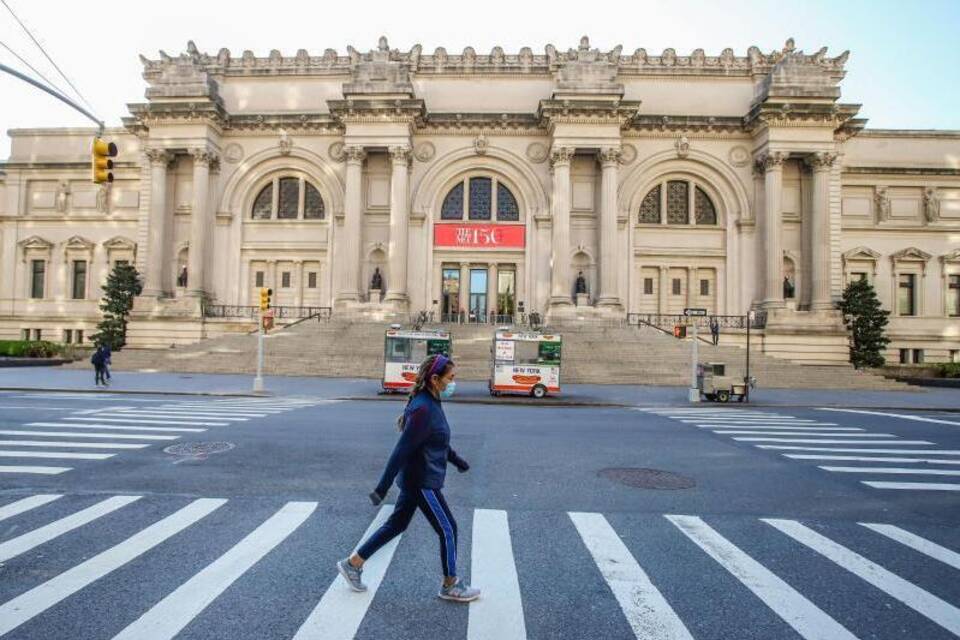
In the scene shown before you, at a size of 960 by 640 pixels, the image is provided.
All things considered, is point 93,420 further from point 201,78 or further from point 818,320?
point 818,320

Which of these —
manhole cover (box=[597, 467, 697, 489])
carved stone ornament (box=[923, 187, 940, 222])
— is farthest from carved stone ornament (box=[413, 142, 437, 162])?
carved stone ornament (box=[923, 187, 940, 222])

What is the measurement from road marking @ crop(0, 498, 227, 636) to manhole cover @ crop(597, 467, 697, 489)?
5.42 metres

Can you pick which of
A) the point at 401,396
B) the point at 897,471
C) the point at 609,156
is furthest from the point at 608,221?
the point at 897,471

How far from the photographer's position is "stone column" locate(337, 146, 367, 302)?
121ft

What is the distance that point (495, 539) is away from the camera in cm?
595

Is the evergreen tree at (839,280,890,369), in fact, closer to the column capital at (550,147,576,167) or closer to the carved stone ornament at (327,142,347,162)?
the column capital at (550,147,576,167)

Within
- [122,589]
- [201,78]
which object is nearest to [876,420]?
[122,589]

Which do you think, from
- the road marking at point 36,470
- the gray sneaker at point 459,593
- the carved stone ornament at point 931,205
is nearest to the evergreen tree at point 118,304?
the road marking at point 36,470

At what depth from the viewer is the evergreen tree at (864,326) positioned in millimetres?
35781

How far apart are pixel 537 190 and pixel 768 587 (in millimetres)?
35639

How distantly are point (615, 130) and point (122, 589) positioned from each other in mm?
36063

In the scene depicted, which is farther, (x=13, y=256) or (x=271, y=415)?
(x=13, y=256)

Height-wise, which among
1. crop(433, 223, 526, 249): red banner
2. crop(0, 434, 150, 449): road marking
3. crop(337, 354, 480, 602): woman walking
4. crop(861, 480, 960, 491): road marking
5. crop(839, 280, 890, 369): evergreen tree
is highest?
crop(433, 223, 526, 249): red banner

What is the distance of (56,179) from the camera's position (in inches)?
1772
